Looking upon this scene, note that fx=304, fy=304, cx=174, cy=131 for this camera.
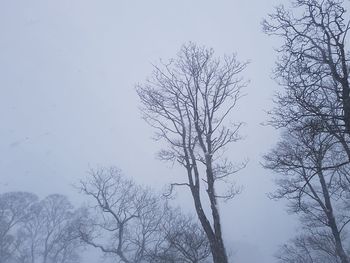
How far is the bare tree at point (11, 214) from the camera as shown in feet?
127

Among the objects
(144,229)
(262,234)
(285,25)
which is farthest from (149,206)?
(262,234)

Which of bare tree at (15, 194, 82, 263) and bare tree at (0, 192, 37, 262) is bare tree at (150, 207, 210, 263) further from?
bare tree at (15, 194, 82, 263)

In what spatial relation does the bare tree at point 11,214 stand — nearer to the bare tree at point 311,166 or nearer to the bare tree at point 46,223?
the bare tree at point 46,223

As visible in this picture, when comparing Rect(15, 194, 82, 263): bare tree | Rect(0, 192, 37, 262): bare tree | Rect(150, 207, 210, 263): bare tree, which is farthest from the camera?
Rect(15, 194, 82, 263): bare tree

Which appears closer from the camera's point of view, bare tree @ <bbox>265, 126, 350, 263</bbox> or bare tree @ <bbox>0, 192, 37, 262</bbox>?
bare tree @ <bbox>265, 126, 350, 263</bbox>

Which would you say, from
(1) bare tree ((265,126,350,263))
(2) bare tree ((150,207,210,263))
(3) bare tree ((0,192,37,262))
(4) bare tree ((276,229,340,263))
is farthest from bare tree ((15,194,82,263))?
(1) bare tree ((265,126,350,263))

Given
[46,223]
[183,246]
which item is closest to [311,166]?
[183,246]

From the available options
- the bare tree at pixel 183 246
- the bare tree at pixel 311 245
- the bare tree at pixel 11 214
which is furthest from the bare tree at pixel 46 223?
the bare tree at pixel 311 245

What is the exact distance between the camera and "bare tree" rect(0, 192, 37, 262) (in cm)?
3856

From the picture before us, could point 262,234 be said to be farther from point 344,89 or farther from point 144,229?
point 344,89

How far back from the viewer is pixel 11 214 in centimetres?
4097

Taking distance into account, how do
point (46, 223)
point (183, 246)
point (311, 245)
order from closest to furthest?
1. point (311, 245)
2. point (183, 246)
3. point (46, 223)

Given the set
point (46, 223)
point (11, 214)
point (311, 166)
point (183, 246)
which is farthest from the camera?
point (46, 223)

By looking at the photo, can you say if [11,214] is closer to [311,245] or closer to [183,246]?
[183,246]
